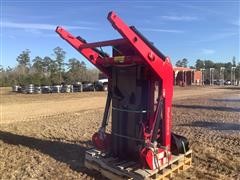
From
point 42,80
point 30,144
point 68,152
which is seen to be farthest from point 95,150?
point 42,80

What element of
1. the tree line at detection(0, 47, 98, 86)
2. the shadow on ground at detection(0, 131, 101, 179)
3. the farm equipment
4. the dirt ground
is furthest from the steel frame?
the tree line at detection(0, 47, 98, 86)

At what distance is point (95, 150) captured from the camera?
6914 millimetres

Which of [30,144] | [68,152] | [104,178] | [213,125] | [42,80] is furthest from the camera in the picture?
[42,80]

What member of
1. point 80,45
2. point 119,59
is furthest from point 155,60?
point 80,45

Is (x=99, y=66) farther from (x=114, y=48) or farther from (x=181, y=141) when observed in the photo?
(x=181, y=141)

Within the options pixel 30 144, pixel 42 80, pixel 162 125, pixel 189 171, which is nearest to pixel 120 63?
pixel 162 125

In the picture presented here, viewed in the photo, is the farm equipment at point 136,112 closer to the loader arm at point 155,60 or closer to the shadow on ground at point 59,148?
the loader arm at point 155,60

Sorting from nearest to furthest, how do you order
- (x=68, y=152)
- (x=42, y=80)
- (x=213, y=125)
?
(x=68, y=152) → (x=213, y=125) → (x=42, y=80)

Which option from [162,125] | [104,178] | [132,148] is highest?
[162,125]

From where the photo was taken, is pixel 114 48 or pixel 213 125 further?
pixel 213 125

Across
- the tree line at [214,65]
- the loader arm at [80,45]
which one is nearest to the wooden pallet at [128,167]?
the loader arm at [80,45]

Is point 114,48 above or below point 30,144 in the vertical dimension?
above

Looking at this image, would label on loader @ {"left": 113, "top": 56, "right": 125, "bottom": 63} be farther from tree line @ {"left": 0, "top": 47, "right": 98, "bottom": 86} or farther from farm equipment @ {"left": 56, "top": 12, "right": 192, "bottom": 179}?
tree line @ {"left": 0, "top": 47, "right": 98, "bottom": 86}

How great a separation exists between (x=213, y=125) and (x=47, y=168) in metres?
6.68
